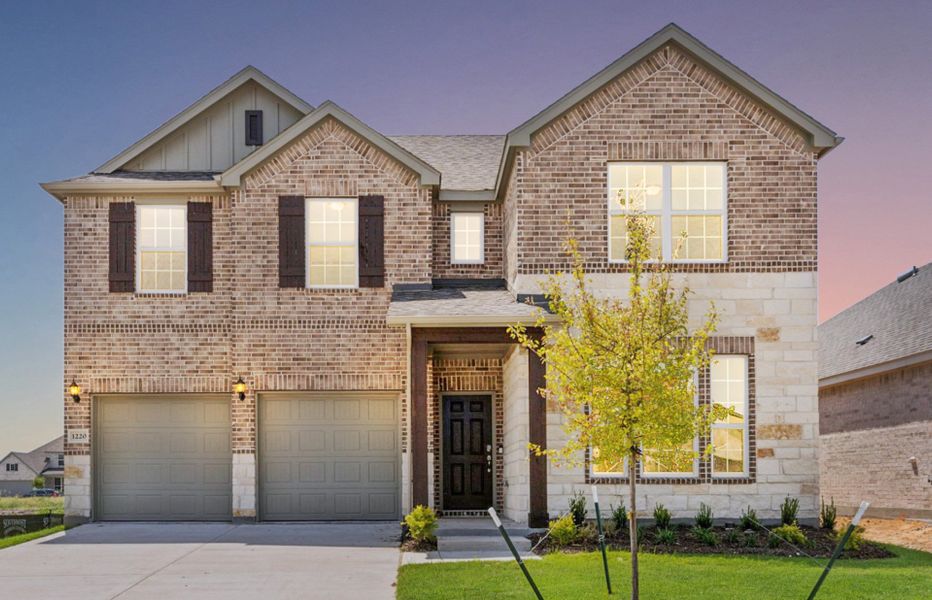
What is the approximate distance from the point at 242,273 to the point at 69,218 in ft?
11.4

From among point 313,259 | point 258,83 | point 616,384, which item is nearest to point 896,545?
point 616,384

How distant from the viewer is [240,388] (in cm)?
1738

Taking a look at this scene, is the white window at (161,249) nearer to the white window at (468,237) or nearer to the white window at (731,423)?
the white window at (468,237)

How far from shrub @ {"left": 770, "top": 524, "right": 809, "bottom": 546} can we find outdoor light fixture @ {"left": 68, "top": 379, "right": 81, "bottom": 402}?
1199 centimetres

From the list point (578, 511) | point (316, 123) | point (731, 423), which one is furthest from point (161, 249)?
point (731, 423)

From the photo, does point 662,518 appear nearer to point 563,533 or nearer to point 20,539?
point 563,533

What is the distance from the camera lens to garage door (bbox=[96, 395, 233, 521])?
18.0 meters

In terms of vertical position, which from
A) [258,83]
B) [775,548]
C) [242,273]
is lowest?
[775,548]

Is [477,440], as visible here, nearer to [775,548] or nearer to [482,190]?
[482,190]

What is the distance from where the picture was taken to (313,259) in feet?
57.9

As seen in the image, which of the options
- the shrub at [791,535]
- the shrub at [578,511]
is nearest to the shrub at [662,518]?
the shrub at [578,511]

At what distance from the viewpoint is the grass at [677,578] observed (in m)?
10.6

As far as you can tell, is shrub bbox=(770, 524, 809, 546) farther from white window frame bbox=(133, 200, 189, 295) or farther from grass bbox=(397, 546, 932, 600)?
white window frame bbox=(133, 200, 189, 295)

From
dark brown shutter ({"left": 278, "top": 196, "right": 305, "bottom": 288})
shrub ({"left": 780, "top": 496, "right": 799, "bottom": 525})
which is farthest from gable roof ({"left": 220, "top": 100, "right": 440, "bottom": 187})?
shrub ({"left": 780, "top": 496, "right": 799, "bottom": 525})
